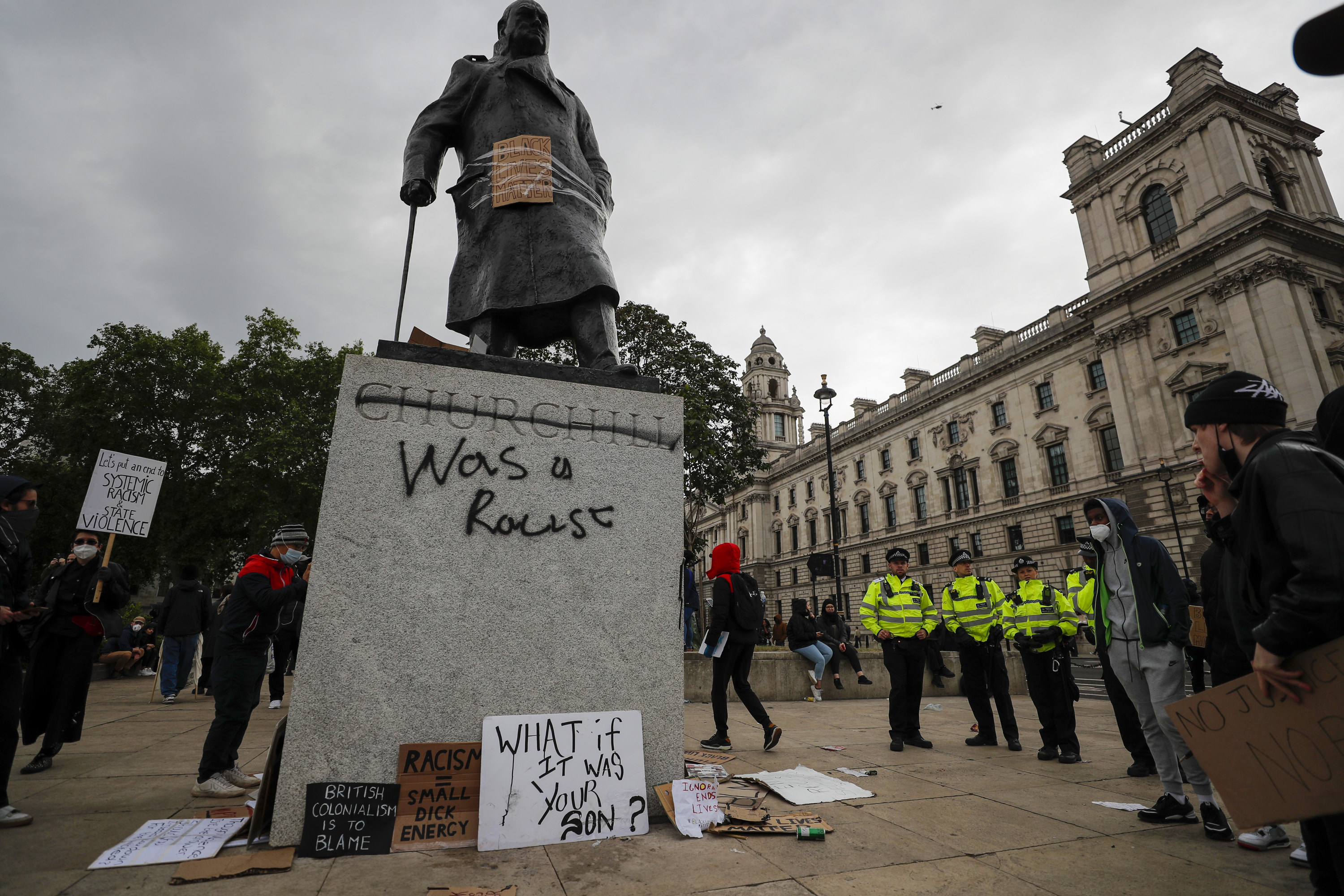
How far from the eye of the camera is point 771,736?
525cm

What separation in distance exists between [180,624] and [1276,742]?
10702 mm

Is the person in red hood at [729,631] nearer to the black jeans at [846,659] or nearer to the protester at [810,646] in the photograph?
the protester at [810,646]

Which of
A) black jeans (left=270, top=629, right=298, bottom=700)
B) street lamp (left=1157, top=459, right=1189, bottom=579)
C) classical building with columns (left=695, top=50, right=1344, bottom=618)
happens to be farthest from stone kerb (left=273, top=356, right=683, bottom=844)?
street lamp (left=1157, top=459, right=1189, bottom=579)

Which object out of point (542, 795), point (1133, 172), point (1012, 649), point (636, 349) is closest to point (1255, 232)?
point (1133, 172)

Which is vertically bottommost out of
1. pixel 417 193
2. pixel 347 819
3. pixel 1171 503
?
pixel 347 819

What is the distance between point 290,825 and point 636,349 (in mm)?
14193

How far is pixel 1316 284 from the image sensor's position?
26.4m

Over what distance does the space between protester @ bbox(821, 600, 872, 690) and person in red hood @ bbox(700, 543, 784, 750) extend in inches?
184

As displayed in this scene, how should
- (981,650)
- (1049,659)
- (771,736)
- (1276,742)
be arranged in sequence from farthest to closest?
(981,650) → (1049,659) → (771,736) → (1276,742)

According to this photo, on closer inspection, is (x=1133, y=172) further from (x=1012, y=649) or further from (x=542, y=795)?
(x=542, y=795)

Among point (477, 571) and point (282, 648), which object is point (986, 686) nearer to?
point (477, 571)

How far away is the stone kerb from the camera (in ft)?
8.90

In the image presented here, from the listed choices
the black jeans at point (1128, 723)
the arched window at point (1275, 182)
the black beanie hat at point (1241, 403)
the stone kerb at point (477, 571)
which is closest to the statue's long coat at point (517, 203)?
the stone kerb at point (477, 571)

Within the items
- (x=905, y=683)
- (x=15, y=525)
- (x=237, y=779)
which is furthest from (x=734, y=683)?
(x=15, y=525)
